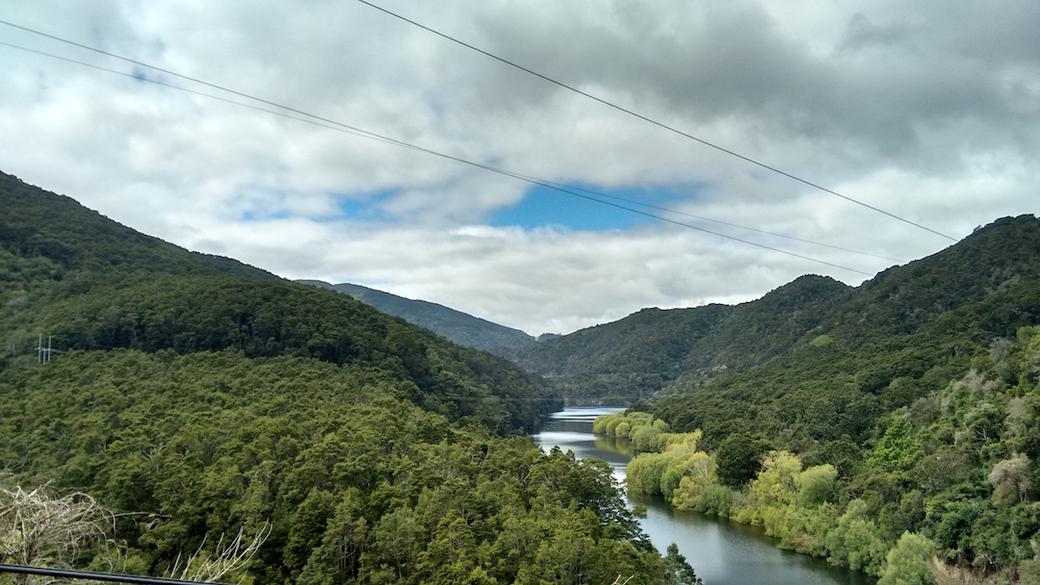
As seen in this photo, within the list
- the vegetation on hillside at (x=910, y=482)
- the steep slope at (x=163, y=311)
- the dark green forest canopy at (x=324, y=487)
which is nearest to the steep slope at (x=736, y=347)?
the steep slope at (x=163, y=311)

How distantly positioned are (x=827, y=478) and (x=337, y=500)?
3251cm

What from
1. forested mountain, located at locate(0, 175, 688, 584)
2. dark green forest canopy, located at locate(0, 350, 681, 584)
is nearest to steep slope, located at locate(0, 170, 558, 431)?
forested mountain, located at locate(0, 175, 688, 584)

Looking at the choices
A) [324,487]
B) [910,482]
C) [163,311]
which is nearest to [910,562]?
[910,482]

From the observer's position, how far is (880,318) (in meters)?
98.2

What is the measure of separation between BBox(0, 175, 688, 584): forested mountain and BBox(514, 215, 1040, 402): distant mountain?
Result: 4619 centimetres

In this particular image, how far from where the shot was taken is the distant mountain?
2670 inches

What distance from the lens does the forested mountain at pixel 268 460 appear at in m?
21.4

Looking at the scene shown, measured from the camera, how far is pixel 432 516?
23.2m

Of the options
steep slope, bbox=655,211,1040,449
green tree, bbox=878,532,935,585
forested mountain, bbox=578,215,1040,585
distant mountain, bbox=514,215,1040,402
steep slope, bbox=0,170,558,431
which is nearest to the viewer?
green tree, bbox=878,532,935,585

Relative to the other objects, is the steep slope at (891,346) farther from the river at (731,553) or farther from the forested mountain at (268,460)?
the forested mountain at (268,460)

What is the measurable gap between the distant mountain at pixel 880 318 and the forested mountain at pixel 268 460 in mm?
46192

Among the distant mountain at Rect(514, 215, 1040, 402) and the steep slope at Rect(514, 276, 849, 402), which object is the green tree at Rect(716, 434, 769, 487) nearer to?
the distant mountain at Rect(514, 215, 1040, 402)

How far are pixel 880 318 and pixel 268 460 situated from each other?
9482cm

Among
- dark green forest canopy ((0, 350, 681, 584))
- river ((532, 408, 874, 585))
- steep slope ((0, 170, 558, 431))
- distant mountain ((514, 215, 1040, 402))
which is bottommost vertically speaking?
river ((532, 408, 874, 585))
